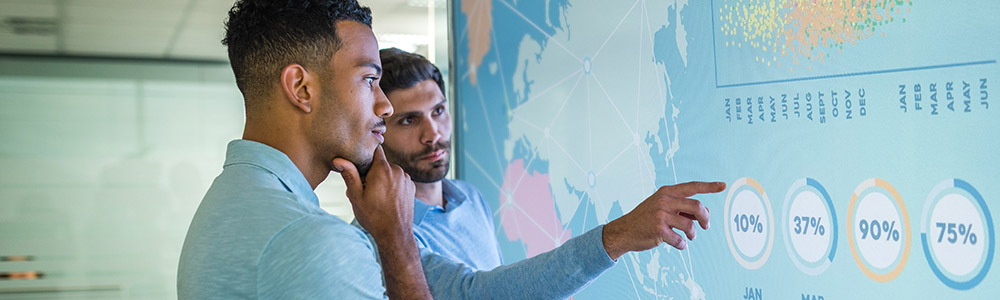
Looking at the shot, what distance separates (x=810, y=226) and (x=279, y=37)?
87 cm

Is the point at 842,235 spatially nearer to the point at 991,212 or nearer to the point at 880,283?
the point at 880,283

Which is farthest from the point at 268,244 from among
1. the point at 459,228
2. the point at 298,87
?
the point at 459,228

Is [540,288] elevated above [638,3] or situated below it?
below

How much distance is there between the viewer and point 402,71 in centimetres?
198

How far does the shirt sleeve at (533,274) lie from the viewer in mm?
1347

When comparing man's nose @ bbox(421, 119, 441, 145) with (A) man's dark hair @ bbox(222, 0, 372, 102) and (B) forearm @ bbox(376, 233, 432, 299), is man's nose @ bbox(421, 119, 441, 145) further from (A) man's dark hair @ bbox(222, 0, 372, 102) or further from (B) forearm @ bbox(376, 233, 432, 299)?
(A) man's dark hair @ bbox(222, 0, 372, 102)

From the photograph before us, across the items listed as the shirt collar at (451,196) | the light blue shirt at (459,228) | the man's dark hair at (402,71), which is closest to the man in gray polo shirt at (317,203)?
the light blue shirt at (459,228)

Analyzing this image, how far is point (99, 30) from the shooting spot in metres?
2.82

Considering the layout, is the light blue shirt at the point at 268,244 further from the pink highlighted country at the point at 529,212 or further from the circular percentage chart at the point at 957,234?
the pink highlighted country at the point at 529,212

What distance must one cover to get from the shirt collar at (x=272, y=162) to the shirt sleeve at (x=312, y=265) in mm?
114

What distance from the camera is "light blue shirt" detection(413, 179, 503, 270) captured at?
1814 millimetres

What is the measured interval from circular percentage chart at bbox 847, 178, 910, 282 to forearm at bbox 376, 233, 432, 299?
0.69 meters

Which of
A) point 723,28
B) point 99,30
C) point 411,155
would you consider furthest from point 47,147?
point 723,28

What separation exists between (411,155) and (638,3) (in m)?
0.62
